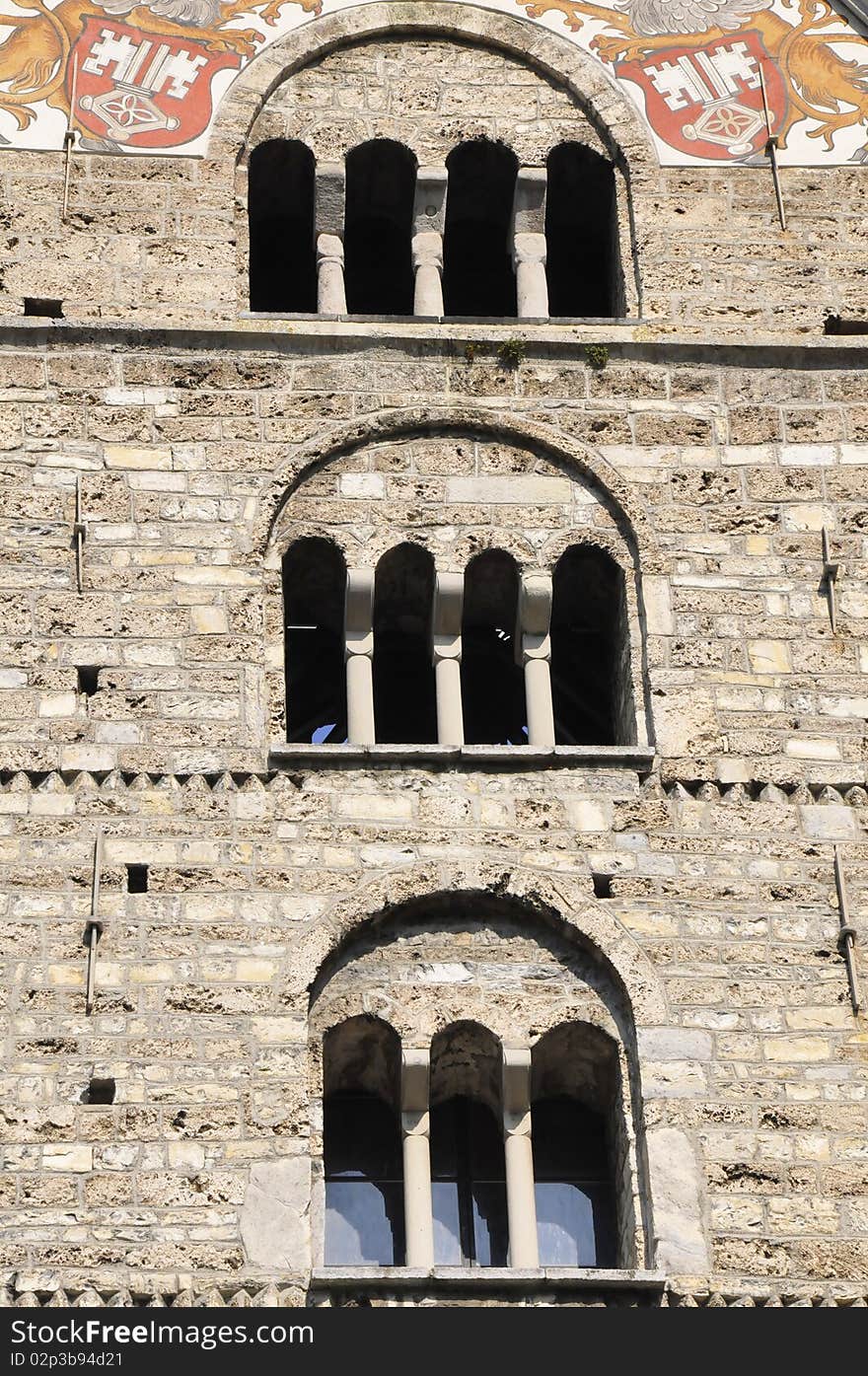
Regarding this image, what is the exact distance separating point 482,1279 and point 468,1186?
3.39ft

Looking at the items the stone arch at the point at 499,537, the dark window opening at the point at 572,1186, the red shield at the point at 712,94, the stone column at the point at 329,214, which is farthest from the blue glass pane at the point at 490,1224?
the red shield at the point at 712,94

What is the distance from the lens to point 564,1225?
611 inches

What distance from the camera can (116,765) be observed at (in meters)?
16.1

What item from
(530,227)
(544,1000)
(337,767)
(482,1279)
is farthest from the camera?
(530,227)

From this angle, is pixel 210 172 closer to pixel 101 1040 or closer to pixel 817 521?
pixel 817 521

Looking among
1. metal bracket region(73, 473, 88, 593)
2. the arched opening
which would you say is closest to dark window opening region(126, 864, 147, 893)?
metal bracket region(73, 473, 88, 593)

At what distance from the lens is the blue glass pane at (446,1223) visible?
1535 cm

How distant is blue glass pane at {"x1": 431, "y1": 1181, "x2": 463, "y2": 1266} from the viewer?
15.4 metres

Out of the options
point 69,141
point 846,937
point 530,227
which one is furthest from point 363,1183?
point 69,141

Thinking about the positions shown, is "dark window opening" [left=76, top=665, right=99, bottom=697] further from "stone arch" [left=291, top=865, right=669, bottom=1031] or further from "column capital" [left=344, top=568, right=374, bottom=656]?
"stone arch" [left=291, top=865, right=669, bottom=1031]

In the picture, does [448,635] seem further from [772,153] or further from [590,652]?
[772,153]

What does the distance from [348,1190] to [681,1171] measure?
1589 millimetres

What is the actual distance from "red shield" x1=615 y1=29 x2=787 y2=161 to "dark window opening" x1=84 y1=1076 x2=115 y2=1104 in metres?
6.71

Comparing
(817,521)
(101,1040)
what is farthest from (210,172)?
(101,1040)
